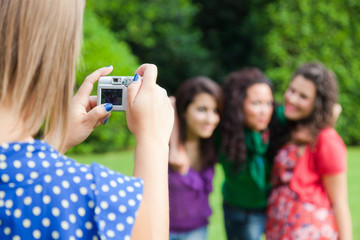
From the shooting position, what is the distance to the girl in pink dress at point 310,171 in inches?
116

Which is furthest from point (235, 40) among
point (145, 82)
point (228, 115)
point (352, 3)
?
point (145, 82)

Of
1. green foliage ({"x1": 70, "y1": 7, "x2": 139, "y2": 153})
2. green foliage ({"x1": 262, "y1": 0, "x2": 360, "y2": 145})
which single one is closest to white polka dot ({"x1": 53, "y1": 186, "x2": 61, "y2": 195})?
green foliage ({"x1": 70, "y1": 7, "x2": 139, "y2": 153})

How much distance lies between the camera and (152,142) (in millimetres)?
1119

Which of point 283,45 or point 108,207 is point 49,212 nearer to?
point 108,207

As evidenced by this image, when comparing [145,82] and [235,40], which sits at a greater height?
[235,40]

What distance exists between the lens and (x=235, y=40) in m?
14.4

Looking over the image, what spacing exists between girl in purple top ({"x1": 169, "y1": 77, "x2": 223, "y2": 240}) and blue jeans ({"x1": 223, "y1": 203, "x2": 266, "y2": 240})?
9.5 inches

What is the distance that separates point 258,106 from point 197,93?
432 mm

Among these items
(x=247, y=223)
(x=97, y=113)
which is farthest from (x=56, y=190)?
(x=247, y=223)

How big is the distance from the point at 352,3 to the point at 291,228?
9.28 meters

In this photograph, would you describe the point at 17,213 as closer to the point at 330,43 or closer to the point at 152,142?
the point at 152,142

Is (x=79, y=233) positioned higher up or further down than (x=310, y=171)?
higher up

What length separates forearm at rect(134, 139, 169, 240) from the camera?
1023 mm

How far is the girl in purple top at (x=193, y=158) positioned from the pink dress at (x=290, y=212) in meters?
0.46
